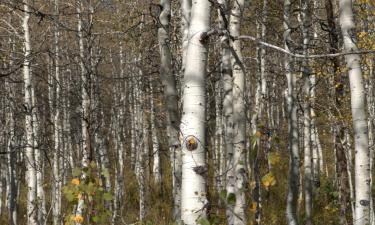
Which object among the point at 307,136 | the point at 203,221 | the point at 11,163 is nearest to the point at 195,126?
the point at 203,221

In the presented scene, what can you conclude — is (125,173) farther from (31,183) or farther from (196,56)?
(196,56)

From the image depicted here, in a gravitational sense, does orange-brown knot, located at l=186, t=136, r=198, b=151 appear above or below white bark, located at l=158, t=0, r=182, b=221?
below

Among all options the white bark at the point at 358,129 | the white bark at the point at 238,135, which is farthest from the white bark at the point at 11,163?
the white bark at the point at 358,129

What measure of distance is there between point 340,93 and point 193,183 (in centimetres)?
732

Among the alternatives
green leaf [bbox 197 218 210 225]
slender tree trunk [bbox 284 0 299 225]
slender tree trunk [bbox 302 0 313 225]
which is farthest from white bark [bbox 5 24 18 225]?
slender tree trunk [bbox 302 0 313 225]

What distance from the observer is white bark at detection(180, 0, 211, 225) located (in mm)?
3037

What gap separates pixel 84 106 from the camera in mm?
9758

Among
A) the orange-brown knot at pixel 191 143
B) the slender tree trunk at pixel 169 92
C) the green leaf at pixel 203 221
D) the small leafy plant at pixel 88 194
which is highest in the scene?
the slender tree trunk at pixel 169 92

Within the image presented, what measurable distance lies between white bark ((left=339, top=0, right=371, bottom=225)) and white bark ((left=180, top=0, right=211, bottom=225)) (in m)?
2.66

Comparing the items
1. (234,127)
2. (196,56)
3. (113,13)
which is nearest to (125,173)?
(113,13)

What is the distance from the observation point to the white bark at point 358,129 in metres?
5.05

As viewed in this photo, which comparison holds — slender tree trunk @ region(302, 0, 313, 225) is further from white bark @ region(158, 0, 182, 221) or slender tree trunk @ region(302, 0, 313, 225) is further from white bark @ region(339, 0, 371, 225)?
white bark @ region(158, 0, 182, 221)

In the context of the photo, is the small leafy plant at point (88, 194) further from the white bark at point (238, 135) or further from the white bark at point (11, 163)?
the white bark at point (11, 163)

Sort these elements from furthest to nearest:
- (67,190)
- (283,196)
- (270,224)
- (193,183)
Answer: (283,196)
(270,224)
(67,190)
(193,183)
